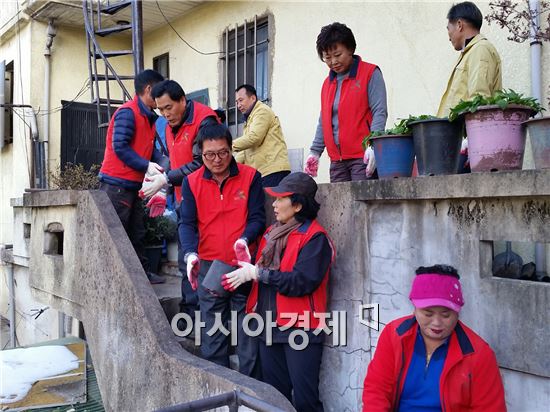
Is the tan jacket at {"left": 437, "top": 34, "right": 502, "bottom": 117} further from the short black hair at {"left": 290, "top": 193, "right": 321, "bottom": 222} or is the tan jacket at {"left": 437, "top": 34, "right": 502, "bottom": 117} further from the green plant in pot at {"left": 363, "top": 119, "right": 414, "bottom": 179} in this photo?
the short black hair at {"left": 290, "top": 193, "right": 321, "bottom": 222}

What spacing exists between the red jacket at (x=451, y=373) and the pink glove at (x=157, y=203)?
8.13 feet

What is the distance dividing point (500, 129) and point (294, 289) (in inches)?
53.7

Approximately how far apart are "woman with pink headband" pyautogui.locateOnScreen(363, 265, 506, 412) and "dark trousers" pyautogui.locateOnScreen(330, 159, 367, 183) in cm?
152

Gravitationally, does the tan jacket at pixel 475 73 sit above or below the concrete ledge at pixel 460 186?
above

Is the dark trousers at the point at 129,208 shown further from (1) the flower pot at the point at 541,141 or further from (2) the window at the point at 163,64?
(2) the window at the point at 163,64

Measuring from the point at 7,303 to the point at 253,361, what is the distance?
852cm

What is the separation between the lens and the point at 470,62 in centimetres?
322

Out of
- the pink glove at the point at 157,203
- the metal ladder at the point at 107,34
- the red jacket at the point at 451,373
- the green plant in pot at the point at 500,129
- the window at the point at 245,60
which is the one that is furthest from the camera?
the window at the point at 245,60

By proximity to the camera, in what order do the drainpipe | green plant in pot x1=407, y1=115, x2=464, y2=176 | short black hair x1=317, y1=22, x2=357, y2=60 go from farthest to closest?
the drainpipe
short black hair x1=317, y1=22, x2=357, y2=60
green plant in pot x1=407, y1=115, x2=464, y2=176

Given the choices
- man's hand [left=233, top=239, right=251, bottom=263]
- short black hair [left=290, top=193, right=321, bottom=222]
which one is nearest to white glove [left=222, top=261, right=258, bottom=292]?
man's hand [left=233, top=239, right=251, bottom=263]

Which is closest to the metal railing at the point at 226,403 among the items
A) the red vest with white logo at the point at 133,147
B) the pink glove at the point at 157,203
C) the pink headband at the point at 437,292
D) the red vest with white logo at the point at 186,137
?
the pink headband at the point at 437,292

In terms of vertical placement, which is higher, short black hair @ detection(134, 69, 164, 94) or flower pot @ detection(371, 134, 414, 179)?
short black hair @ detection(134, 69, 164, 94)

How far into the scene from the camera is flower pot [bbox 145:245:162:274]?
597cm

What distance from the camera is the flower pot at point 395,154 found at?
9.77 ft
